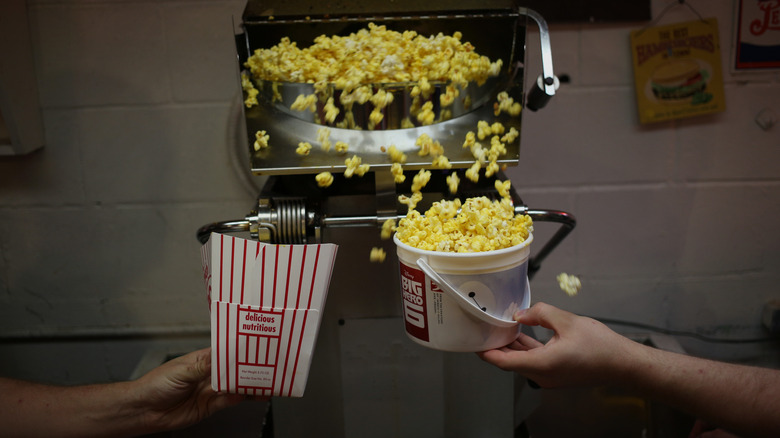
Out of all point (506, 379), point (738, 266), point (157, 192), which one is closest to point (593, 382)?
point (506, 379)

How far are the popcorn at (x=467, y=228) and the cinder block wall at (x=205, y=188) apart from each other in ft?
2.64

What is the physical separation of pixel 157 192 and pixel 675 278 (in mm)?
1579

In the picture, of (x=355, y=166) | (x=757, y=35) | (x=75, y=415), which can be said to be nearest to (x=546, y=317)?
(x=355, y=166)

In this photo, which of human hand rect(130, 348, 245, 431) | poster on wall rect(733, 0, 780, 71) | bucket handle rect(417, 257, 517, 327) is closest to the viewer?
bucket handle rect(417, 257, 517, 327)

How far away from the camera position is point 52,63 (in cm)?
158

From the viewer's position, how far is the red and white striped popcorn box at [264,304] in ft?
2.94

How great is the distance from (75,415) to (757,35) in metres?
1.89

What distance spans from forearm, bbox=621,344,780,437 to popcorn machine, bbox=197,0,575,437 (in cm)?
29

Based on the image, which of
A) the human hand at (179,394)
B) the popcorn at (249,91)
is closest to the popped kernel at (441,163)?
the popcorn at (249,91)

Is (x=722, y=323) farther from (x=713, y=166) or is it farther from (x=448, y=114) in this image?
(x=448, y=114)

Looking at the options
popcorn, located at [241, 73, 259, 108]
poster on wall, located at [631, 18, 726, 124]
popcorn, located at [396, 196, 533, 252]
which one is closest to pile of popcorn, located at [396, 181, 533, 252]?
popcorn, located at [396, 196, 533, 252]

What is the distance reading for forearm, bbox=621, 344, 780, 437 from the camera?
0.89 metres

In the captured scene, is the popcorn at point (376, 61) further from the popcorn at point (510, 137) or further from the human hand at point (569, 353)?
the human hand at point (569, 353)

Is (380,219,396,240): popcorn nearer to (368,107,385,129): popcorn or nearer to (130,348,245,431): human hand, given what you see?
(368,107,385,129): popcorn
